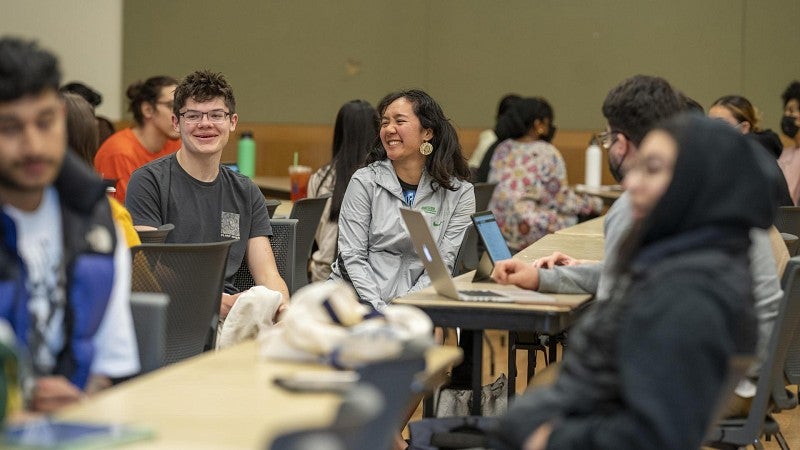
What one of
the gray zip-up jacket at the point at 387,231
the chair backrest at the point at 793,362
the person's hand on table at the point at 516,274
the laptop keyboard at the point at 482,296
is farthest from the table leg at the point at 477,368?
the gray zip-up jacket at the point at 387,231

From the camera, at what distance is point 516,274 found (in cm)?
351

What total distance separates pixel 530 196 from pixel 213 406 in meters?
5.28

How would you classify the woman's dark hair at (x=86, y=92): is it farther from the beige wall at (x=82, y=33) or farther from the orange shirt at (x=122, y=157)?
the beige wall at (x=82, y=33)

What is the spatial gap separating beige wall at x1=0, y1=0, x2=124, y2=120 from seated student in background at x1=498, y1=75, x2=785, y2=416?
6.75m

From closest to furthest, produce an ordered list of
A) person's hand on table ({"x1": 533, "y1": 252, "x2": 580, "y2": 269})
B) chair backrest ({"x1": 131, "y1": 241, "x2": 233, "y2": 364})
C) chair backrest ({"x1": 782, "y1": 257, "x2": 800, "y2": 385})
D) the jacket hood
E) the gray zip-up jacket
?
the jacket hood, chair backrest ({"x1": 131, "y1": 241, "x2": 233, "y2": 364}), chair backrest ({"x1": 782, "y1": 257, "x2": 800, "y2": 385}), person's hand on table ({"x1": 533, "y1": 252, "x2": 580, "y2": 269}), the gray zip-up jacket

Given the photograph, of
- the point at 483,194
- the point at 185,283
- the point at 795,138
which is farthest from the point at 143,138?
the point at 795,138

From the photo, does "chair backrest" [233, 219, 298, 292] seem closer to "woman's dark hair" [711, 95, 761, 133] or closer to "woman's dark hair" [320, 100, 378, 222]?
"woman's dark hair" [320, 100, 378, 222]

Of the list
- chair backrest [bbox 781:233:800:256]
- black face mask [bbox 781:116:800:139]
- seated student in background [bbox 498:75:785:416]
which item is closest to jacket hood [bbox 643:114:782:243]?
seated student in background [bbox 498:75:785:416]

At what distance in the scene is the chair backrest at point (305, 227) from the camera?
518 cm

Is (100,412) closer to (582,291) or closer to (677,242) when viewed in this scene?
(677,242)

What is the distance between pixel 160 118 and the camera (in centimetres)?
606

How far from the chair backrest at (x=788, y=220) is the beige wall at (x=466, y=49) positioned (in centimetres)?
430


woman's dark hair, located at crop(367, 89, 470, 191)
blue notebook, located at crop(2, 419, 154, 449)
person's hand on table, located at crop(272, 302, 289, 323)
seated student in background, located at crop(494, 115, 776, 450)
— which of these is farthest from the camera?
woman's dark hair, located at crop(367, 89, 470, 191)

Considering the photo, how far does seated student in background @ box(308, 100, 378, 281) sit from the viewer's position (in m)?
5.45
